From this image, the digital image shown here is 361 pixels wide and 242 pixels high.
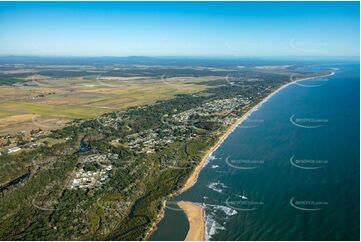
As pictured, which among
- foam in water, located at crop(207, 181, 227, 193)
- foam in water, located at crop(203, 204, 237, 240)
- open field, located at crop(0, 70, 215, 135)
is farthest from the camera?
open field, located at crop(0, 70, 215, 135)

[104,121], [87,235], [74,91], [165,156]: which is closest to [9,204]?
[87,235]

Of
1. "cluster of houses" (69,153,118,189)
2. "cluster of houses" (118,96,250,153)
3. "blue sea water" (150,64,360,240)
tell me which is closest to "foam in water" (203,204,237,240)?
"blue sea water" (150,64,360,240)

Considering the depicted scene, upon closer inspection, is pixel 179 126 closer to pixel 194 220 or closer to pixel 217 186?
pixel 217 186

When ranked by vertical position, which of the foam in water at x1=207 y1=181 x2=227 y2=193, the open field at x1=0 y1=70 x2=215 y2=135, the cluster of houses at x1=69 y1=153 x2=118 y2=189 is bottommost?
the open field at x1=0 y1=70 x2=215 y2=135

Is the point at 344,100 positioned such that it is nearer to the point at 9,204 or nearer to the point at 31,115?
the point at 31,115

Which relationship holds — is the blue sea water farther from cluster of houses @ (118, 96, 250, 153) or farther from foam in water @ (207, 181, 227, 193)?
cluster of houses @ (118, 96, 250, 153)

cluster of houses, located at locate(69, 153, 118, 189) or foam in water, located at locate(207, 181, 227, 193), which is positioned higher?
cluster of houses, located at locate(69, 153, 118, 189)

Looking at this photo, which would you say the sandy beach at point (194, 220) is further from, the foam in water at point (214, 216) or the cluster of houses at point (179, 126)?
the cluster of houses at point (179, 126)
